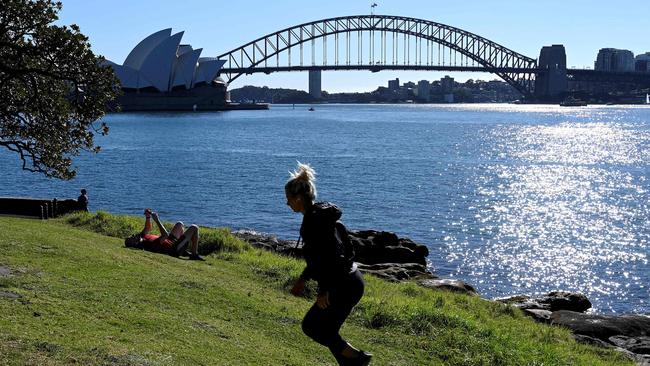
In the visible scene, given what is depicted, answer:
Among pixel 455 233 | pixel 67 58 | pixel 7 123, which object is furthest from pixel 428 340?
pixel 455 233

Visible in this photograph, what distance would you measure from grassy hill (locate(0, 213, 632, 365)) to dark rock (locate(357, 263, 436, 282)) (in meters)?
3.45

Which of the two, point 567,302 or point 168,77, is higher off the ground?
point 168,77

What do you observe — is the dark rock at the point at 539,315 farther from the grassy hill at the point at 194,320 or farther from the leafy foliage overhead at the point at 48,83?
the leafy foliage overhead at the point at 48,83

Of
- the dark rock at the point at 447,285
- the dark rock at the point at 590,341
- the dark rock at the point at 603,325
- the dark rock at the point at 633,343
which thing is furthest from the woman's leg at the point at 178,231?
the dark rock at the point at 633,343

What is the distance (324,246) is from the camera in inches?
197

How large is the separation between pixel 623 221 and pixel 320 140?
157 feet

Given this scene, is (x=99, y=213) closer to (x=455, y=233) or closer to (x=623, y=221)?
(x=455, y=233)

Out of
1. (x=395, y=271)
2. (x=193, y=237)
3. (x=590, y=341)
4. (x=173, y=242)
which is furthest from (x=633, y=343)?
(x=173, y=242)

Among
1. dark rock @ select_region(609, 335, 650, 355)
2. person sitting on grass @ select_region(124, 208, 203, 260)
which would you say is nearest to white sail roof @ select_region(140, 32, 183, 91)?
person sitting on grass @ select_region(124, 208, 203, 260)

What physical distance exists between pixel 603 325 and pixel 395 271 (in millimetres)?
5278

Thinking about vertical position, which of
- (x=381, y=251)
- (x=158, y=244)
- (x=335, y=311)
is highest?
(x=335, y=311)

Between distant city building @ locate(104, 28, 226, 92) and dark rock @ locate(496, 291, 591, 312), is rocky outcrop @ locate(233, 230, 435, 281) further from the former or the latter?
distant city building @ locate(104, 28, 226, 92)

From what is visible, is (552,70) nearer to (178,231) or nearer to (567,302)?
(567,302)

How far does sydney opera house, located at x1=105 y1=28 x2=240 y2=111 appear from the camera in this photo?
128m
